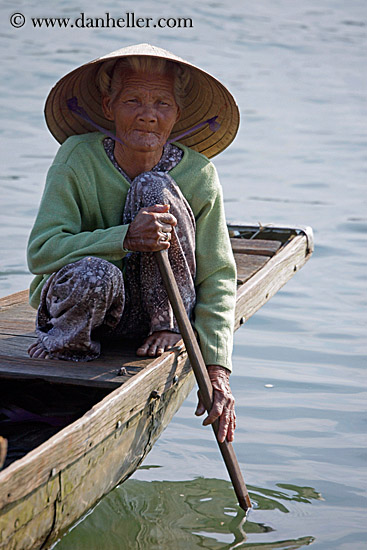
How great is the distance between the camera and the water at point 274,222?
10.4 feet

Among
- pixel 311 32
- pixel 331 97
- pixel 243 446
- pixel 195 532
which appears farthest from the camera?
pixel 311 32

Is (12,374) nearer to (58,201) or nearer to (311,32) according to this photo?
(58,201)

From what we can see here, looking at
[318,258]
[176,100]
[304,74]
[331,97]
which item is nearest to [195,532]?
[176,100]

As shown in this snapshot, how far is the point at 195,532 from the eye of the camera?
3008 millimetres

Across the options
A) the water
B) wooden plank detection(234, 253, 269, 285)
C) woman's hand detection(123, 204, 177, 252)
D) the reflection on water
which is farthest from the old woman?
wooden plank detection(234, 253, 269, 285)

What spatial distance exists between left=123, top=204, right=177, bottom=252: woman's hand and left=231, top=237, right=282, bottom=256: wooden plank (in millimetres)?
2050

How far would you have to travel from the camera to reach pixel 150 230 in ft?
8.46

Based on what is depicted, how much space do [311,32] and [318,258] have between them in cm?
983

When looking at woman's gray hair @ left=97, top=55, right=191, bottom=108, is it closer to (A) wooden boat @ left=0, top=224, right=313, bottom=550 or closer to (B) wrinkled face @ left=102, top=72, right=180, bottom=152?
(B) wrinkled face @ left=102, top=72, right=180, bottom=152

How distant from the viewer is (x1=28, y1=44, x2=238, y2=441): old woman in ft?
8.78

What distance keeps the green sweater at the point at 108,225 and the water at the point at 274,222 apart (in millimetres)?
708

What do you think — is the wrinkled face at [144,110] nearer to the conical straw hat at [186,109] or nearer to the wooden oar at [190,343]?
the conical straw hat at [186,109]

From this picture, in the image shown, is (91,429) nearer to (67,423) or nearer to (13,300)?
(67,423)

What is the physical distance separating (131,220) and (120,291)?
221 mm
